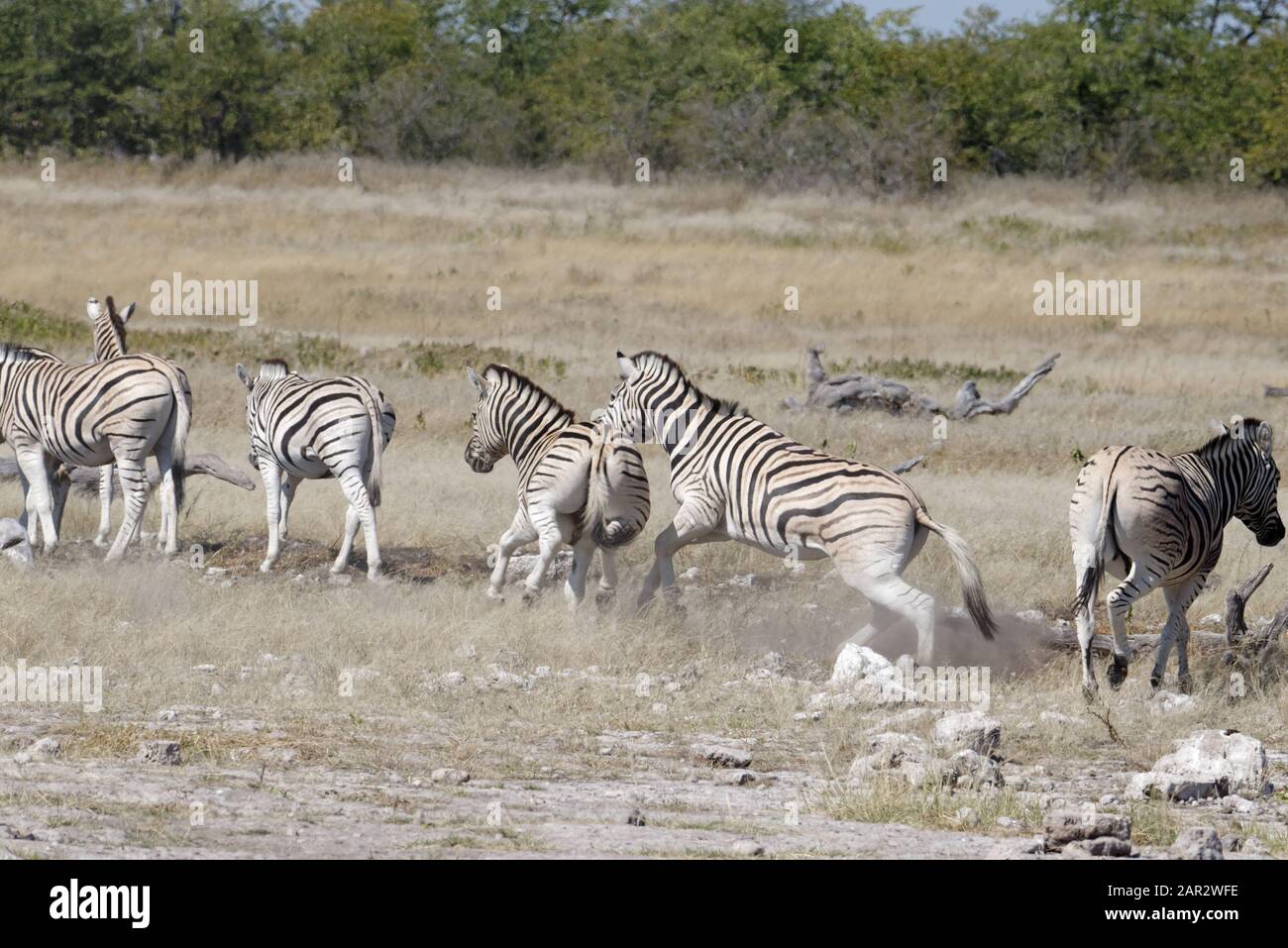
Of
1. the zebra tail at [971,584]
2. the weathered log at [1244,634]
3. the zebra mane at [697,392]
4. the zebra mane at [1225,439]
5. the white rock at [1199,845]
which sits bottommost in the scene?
the white rock at [1199,845]

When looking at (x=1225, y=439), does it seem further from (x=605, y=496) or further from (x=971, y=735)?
(x=605, y=496)

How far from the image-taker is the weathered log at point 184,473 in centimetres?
1348

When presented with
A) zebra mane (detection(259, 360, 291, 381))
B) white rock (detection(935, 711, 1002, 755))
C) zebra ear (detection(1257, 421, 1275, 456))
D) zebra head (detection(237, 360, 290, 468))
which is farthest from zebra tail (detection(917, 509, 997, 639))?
zebra mane (detection(259, 360, 291, 381))

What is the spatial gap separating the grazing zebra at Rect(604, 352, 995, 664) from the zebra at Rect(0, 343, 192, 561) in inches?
136

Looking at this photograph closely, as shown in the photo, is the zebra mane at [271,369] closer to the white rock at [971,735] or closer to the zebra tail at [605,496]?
the zebra tail at [605,496]

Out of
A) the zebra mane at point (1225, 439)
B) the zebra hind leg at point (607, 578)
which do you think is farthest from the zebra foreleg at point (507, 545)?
the zebra mane at point (1225, 439)

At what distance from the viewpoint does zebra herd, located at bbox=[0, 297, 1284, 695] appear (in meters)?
9.43

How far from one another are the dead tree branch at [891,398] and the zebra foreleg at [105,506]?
28.6 feet

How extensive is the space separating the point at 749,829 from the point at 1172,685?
4467mm

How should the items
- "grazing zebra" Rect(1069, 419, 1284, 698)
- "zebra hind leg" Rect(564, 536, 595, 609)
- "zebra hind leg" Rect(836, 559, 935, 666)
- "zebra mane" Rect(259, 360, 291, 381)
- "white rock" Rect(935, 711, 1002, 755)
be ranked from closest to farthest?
"white rock" Rect(935, 711, 1002, 755) → "grazing zebra" Rect(1069, 419, 1284, 698) → "zebra hind leg" Rect(836, 559, 935, 666) → "zebra hind leg" Rect(564, 536, 595, 609) → "zebra mane" Rect(259, 360, 291, 381)

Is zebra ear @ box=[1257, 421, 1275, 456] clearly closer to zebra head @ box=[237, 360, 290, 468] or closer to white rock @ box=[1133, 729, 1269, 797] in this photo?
white rock @ box=[1133, 729, 1269, 797]

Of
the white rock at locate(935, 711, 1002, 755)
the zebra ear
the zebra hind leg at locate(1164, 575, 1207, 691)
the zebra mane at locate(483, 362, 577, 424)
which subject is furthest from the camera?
the zebra mane at locate(483, 362, 577, 424)

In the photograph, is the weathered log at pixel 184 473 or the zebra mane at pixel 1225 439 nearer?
the zebra mane at pixel 1225 439

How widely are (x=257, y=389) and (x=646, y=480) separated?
12.6 ft
